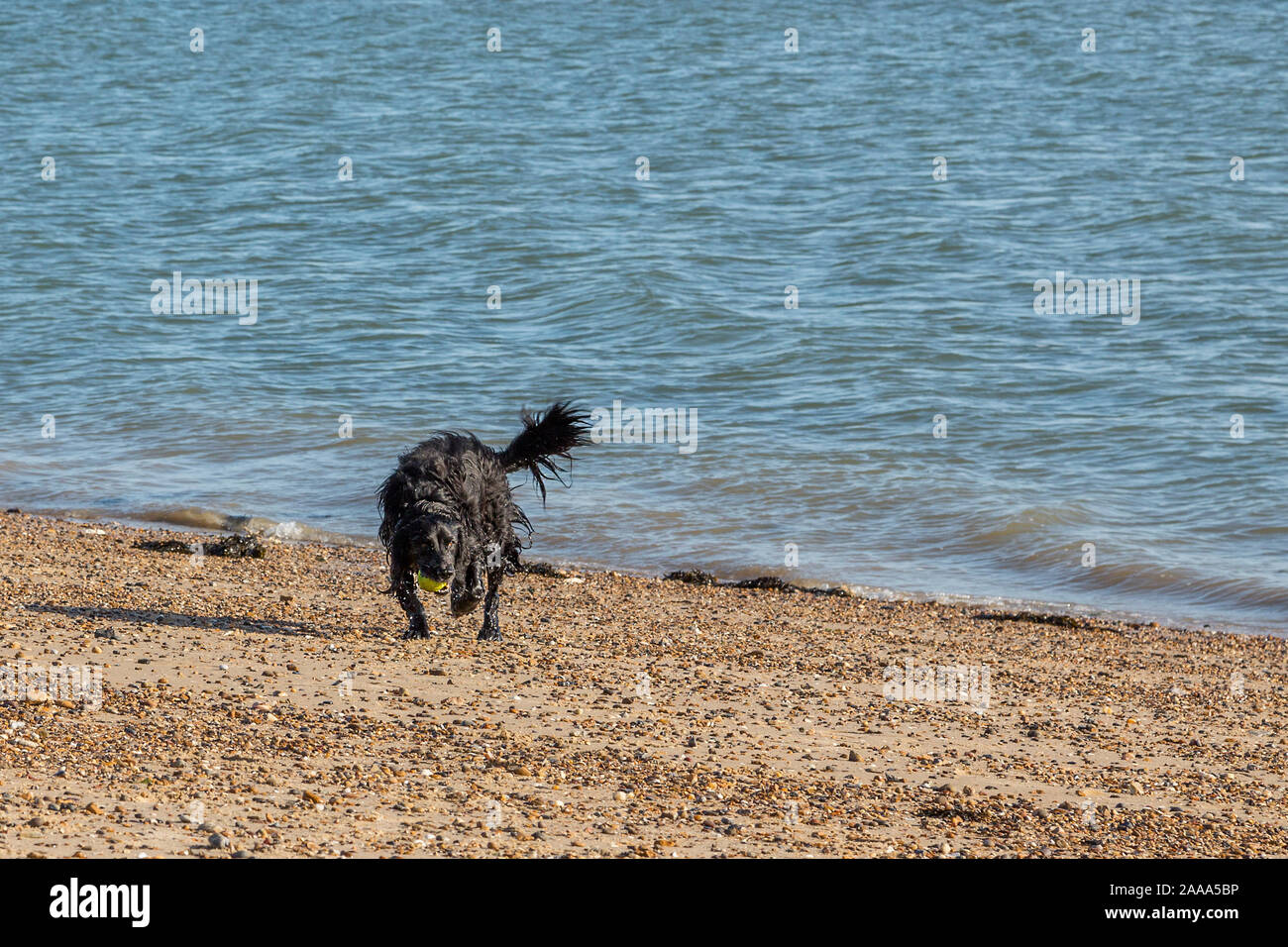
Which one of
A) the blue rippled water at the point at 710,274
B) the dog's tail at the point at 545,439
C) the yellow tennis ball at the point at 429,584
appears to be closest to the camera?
the yellow tennis ball at the point at 429,584

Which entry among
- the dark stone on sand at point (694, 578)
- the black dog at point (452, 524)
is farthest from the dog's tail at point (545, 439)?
the dark stone on sand at point (694, 578)

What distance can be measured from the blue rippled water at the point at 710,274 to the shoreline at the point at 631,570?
11 cm

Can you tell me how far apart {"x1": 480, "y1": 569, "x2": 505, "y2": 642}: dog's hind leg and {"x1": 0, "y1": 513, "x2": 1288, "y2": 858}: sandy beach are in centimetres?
16

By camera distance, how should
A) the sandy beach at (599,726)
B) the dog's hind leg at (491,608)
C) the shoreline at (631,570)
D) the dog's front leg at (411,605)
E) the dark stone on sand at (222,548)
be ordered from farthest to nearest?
the dark stone on sand at (222,548)
the shoreline at (631,570)
the dog's hind leg at (491,608)
the dog's front leg at (411,605)
the sandy beach at (599,726)

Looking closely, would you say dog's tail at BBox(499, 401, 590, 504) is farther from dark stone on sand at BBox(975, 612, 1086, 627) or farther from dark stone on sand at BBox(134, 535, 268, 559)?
dark stone on sand at BBox(975, 612, 1086, 627)

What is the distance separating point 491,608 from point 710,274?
39.4 ft

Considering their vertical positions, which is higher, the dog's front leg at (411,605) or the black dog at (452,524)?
the black dog at (452,524)

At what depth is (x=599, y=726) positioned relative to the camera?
690 centimetres

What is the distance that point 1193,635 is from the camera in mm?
10188

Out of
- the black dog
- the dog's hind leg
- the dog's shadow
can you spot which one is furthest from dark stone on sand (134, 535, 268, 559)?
the dog's hind leg

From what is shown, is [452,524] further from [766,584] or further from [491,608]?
[766,584]

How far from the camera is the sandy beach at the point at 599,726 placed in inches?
216

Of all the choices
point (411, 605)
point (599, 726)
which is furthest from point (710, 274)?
point (599, 726)

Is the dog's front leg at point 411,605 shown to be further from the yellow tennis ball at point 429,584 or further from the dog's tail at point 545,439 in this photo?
the dog's tail at point 545,439
